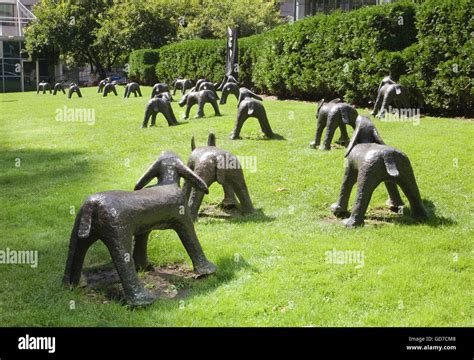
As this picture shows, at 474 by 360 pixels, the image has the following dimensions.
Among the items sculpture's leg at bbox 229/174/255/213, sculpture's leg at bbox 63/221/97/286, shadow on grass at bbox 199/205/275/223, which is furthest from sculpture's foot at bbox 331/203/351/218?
sculpture's leg at bbox 63/221/97/286

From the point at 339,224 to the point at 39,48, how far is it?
5239 cm

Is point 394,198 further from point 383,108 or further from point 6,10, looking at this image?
point 6,10

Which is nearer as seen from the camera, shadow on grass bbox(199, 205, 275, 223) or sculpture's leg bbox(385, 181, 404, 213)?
shadow on grass bbox(199, 205, 275, 223)

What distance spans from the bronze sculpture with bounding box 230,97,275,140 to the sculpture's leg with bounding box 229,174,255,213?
5382 mm

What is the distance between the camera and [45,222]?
27.7ft

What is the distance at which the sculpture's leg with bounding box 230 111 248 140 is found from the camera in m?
13.9

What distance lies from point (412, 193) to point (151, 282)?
3955 mm

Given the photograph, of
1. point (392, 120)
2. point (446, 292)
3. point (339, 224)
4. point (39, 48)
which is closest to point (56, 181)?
point (339, 224)

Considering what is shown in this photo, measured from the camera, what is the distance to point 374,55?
18719 mm

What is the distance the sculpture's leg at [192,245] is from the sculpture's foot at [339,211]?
2.87 metres

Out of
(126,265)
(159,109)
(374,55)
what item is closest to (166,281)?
(126,265)

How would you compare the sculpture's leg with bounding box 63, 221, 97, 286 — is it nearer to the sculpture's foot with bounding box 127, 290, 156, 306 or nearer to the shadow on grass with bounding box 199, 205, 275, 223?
the sculpture's foot with bounding box 127, 290, 156, 306

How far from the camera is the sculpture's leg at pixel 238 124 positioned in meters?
13.9

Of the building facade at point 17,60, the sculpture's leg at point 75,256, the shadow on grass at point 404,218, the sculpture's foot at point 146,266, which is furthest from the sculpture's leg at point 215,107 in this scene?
the building facade at point 17,60
